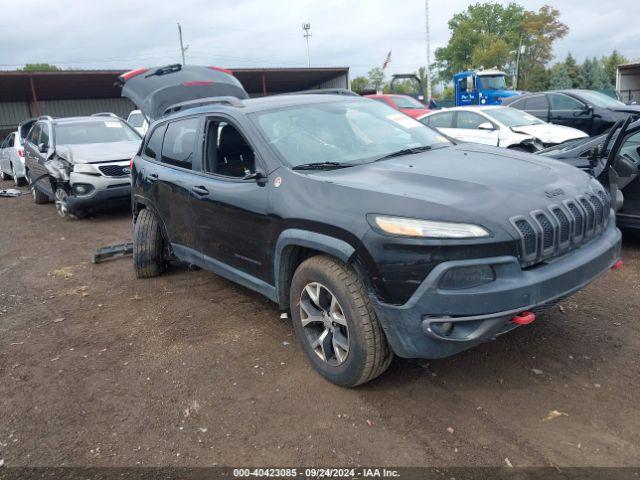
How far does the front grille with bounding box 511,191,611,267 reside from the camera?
2.69m

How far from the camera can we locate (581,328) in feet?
12.4

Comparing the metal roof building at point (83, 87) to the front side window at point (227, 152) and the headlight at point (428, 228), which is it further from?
the headlight at point (428, 228)

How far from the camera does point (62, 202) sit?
9.27 meters

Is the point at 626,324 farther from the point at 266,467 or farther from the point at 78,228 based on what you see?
the point at 78,228

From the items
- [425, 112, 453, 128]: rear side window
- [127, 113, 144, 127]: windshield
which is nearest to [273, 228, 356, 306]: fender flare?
[425, 112, 453, 128]: rear side window

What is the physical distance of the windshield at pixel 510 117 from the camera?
10.1m

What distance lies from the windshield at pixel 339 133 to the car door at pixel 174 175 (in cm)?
92

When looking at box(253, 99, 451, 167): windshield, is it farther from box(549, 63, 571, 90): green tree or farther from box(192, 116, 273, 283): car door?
box(549, 63, 571, 90): green tree

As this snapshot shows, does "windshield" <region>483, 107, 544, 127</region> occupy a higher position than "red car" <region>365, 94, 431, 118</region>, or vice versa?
"red car" <region>365, 94, 431, 118</region>

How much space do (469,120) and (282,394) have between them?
28.7 feet

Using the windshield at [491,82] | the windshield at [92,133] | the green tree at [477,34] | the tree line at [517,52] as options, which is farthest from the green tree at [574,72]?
the windshield at [92,133]

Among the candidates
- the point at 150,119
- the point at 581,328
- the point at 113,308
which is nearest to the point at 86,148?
the point at 150,119

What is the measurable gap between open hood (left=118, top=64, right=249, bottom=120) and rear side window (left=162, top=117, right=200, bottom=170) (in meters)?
1.97

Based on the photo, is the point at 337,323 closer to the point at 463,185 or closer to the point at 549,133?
the point at 463,185
